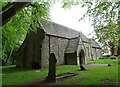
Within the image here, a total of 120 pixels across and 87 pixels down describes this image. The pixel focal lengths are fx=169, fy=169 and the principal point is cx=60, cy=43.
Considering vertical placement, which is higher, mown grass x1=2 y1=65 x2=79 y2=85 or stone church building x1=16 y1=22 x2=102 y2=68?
stone church building x1=16 y1=22 x2=102 y2=68

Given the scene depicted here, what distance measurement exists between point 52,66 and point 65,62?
1821 centimetres

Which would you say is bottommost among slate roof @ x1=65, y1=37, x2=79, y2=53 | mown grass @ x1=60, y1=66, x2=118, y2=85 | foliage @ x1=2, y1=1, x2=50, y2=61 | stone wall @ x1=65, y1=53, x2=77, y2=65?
mown grass @ x1=60, y1=66, x2=118, y2=85

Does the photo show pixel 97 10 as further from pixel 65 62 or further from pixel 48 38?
pixel 65 62

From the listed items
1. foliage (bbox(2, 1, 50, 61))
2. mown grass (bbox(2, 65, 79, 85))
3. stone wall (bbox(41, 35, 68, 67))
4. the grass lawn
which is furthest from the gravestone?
stone wall (bbox(41, 35, 68, 67))

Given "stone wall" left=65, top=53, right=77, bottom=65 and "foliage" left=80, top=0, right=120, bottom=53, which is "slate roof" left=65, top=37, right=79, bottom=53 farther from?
"foliage" left=80, top=0, right=120, bottom=53

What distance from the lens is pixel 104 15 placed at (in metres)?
11.4

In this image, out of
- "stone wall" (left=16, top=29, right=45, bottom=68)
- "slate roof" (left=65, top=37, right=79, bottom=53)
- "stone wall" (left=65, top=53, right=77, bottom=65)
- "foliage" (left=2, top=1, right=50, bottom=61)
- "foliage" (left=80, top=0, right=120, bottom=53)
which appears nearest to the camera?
"foliage" (left=80, top=0, right=120, bottom=53)

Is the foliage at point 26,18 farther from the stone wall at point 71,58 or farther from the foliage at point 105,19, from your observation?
the stone wall at point 71,58

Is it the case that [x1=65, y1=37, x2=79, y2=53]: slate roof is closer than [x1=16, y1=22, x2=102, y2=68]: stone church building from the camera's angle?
No

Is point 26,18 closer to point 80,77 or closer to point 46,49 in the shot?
point 80,77

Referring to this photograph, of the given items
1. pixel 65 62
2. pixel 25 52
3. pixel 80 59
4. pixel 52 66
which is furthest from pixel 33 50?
pixel 52 66

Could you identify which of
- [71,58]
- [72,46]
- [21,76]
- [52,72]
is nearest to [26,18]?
[21,76]

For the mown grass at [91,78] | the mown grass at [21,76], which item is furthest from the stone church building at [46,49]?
the mown grass at [91,78]

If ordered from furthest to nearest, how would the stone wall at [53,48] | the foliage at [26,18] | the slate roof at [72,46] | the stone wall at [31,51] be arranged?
the slate roof at [72,46] < the stone wall at [31,51] < the stone wall at [53,48] < the foliage at [26,18]
